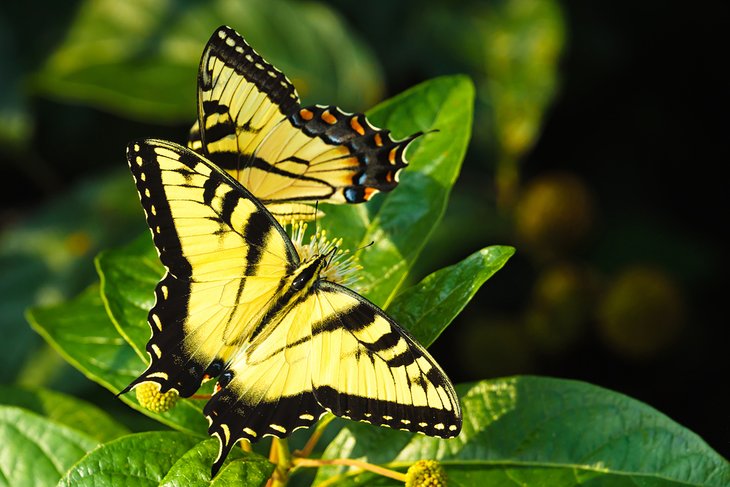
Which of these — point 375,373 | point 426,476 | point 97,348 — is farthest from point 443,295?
point 97,348

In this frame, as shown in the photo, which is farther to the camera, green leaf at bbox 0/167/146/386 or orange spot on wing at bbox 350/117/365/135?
green leaf at bbox 0/167/146/386

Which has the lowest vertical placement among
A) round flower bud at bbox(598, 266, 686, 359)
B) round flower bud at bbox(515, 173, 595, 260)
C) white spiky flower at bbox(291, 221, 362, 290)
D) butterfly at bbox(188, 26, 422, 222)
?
round flower bud at bbox(598, 266, 686, 359)

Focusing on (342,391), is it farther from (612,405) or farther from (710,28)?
(710,28)

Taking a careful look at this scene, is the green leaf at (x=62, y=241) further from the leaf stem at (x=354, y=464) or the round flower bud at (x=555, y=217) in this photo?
the leaf stem at (x=354, y=464)

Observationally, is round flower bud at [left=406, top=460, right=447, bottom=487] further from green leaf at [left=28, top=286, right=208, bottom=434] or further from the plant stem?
green leaf at [left=28, top=286, right=208, bottom=434]

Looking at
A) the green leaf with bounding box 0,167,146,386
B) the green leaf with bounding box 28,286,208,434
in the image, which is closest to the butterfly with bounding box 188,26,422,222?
the green leaf with bounding box 28,286,208,434

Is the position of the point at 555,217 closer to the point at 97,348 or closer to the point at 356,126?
the point at 356,126

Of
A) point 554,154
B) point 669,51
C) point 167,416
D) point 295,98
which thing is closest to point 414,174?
point 295,98

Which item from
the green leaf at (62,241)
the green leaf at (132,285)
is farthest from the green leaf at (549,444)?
the green leaf at (62,241)
